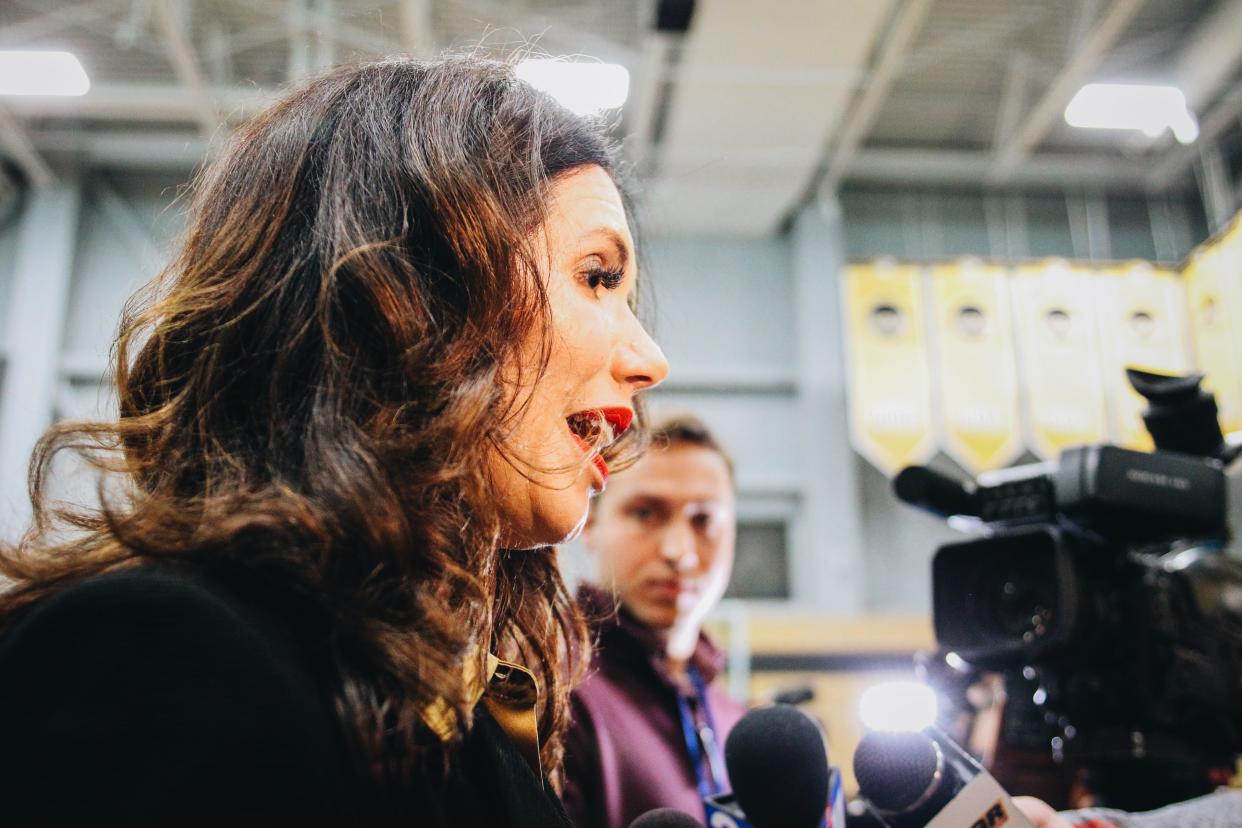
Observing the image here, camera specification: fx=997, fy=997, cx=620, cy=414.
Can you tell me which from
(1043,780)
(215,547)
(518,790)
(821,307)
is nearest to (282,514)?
(215,547)

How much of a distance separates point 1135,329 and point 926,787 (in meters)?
5.70

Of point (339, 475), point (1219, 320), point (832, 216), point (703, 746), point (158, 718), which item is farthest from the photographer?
point (832, 216)

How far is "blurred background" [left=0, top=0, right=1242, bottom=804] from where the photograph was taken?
5426 mm

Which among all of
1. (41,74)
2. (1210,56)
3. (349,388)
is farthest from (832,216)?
(349,388)

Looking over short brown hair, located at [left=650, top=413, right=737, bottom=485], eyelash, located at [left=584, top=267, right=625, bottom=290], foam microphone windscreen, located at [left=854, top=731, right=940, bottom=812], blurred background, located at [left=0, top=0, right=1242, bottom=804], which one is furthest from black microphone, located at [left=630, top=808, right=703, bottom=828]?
blurred background, located at [left=0, top=0, right=1242, bottom=804]

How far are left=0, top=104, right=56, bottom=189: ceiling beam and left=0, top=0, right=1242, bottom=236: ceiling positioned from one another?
0.02 meters

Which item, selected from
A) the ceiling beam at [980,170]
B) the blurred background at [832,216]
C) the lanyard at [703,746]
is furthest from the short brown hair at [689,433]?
the ceiling beam at [980,170]

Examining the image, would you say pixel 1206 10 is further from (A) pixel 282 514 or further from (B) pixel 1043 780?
(A) pixel 282 514

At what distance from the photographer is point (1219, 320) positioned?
17.6ft

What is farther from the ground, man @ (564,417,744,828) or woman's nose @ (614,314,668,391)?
woman's nose @ (614,314,668,391)

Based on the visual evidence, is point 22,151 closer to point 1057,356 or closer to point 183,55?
point 183,55

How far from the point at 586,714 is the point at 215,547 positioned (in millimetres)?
1002

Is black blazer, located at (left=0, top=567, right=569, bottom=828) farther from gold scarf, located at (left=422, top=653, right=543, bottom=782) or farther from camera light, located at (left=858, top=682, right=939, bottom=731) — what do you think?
camera light, located at (left=858, top=682, right=939, bottom=731)

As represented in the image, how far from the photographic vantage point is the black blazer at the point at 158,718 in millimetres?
519
